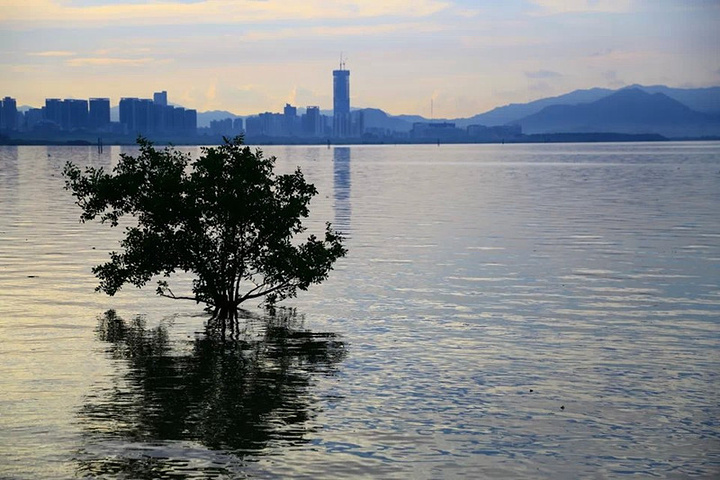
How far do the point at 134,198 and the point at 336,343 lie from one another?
12220mm

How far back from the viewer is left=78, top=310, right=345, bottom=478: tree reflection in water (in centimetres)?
2517

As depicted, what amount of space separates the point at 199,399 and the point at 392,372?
6.93m

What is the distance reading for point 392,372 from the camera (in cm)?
3441

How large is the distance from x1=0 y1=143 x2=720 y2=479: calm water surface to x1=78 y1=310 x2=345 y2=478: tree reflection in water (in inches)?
3.8

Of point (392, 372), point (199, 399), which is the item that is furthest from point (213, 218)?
point (199, 399)

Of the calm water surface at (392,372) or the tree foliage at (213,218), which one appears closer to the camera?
the calm water surface at (392,372)

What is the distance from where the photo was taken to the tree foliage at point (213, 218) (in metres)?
43.7

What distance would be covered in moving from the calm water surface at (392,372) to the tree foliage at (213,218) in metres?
2.43

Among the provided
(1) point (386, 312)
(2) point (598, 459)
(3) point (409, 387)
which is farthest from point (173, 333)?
(2) point (598, 459)

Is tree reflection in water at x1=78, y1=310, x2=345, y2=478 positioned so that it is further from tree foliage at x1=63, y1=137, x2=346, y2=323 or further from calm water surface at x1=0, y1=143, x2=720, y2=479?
tree foliage at x1=63, y1=137, x2=346, y2=323

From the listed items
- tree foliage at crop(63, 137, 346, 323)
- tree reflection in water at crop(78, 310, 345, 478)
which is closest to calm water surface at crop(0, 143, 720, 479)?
tree reflection in water at crop(78, 310, 345, 478)

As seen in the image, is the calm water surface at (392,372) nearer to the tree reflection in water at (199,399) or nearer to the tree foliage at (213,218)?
the tree reflection in water at (199,399)

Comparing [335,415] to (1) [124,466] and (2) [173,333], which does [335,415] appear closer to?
(1) [124,466]

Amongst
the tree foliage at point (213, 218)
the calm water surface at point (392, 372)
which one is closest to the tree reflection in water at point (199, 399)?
the calm water surface at point (392, 372)
